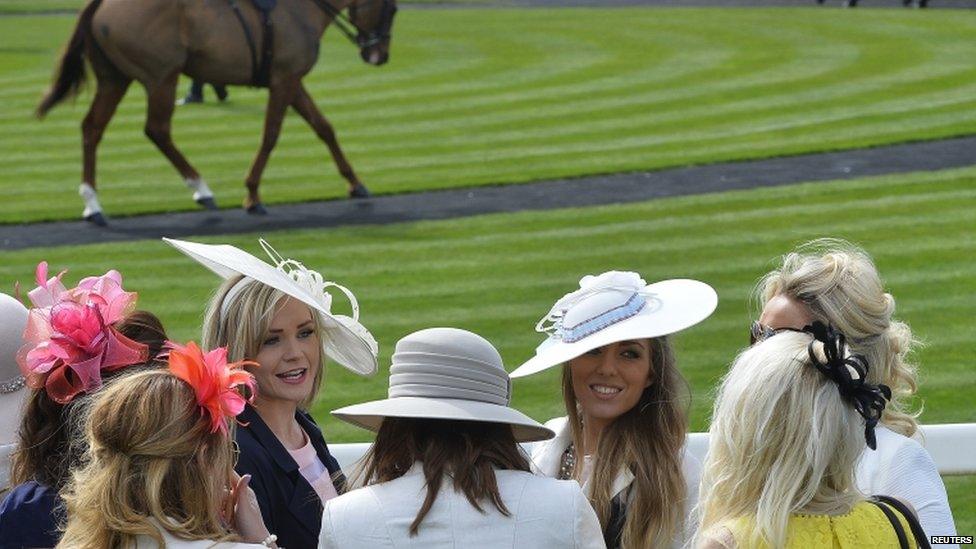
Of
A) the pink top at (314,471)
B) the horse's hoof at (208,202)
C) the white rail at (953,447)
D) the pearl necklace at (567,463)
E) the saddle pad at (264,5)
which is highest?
the pearl necklace at (567,463)

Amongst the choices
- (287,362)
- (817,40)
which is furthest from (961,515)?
(817,40)

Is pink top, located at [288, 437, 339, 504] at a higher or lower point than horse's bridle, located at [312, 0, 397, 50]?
higher

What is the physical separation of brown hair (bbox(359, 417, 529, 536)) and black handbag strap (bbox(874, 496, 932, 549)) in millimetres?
692

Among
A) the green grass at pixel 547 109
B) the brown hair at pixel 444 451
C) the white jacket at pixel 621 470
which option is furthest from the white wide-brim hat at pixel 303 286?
the green grass at pixel 547 109

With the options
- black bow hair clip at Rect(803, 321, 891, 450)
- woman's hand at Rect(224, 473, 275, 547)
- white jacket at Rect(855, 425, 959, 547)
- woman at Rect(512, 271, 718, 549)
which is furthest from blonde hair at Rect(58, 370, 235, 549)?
white jacket at Rect(855, 425, 959, 547)

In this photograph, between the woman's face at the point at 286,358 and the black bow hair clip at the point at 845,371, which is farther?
the woman's face at the point at 286,358

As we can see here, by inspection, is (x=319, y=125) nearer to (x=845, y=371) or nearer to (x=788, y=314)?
(x=788, y=314)

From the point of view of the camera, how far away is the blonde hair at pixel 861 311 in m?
3.86

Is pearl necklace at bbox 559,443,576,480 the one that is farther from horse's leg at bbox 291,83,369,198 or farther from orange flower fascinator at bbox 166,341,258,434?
horse's leg at bbox 291,83,369,198

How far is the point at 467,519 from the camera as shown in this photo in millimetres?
3109

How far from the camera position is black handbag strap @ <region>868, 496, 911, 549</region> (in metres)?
2.98

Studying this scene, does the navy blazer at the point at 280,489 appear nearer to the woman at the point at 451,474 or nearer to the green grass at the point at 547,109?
the woman at the point at 451,474

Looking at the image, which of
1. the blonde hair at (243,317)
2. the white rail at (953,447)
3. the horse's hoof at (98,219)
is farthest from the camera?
the horse's hoof at (98,219)

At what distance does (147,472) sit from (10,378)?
1.02 m
